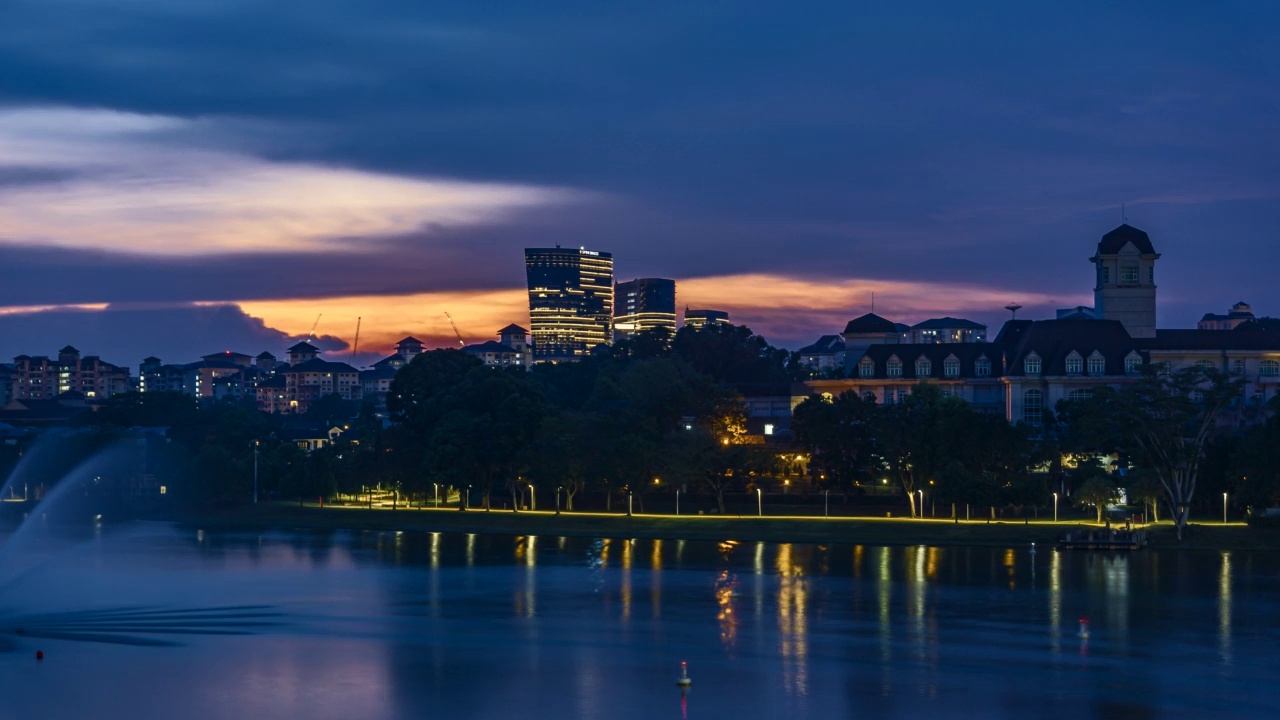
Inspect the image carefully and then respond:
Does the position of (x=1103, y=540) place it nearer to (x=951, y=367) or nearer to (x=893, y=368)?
(x=951, y=367)

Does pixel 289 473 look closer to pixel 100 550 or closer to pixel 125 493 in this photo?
pixel 125 493

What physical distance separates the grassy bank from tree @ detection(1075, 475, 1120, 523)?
87.1 inches

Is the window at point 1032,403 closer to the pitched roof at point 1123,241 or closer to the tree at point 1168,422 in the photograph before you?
the pitched roof at point 1123,241

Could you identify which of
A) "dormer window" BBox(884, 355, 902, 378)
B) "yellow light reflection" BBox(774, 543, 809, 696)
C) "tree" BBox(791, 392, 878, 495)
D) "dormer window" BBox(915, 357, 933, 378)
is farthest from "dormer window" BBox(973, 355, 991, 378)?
"yellow light reflection" BBox(774, 543, 809, 696)

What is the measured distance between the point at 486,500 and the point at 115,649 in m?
66.5

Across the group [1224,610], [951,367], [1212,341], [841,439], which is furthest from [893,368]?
[1224,610]

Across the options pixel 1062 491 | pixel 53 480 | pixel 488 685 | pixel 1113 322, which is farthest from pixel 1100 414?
pixel 53 480

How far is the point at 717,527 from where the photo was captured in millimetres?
107938

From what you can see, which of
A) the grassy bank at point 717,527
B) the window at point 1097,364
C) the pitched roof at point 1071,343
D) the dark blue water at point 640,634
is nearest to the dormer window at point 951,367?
the pitched roof at point 1071,343

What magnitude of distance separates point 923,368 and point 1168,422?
182 feet

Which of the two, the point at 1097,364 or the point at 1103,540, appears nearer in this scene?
the point at 1103,540

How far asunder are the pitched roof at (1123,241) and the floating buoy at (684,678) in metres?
111

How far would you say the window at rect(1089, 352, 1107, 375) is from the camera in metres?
140

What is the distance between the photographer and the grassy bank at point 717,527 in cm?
9769
